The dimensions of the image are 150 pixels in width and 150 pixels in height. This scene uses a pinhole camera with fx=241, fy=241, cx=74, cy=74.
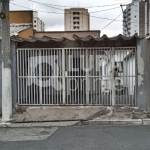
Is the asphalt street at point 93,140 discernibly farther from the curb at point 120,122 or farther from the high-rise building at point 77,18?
the high-rise building at point 77,18

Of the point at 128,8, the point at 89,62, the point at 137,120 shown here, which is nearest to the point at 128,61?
Answer: the point at 89,62

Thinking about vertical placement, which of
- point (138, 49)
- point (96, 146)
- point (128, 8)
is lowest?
point (96, 146)

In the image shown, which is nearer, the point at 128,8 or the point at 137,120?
the point at 137,120

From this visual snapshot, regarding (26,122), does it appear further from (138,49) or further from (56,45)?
(138,49)

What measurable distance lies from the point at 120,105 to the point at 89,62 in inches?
74.3

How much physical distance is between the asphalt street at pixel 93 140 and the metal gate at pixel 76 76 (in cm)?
203

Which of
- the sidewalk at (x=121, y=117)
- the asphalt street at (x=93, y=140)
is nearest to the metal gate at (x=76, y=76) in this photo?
the sidewalk at (x=121, y=117)

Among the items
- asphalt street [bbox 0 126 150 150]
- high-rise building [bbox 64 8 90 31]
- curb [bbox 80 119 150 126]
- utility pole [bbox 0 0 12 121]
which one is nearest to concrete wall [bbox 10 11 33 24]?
high-rise building [bbox 64 8 90 31]

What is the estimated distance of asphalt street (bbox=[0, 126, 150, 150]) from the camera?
5133 millimetres

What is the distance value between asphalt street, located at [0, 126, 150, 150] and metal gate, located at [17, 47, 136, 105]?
203 centimetres

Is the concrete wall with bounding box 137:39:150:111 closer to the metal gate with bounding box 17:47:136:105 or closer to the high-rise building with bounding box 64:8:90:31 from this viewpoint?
the metal gate with bounding box 17:47:136:105

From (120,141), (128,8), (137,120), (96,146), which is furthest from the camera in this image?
(128,8)

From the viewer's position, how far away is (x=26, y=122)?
7.43m

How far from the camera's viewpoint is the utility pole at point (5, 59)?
7.19 meters
